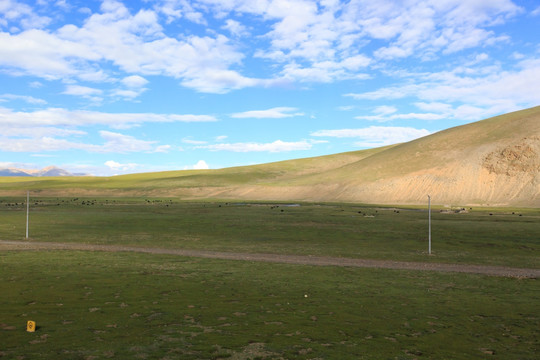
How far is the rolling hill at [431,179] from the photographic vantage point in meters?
101

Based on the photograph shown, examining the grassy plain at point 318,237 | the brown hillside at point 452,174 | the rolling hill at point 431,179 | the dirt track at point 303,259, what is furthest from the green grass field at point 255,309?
the rolling hill at point 431,179

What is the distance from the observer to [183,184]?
147875 mm

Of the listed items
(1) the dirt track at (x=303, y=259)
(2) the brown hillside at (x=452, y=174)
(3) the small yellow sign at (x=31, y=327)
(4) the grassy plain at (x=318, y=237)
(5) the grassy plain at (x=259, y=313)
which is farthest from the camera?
(2) the brown hillside at (x=452, y=174)

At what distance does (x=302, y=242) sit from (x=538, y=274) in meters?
16.3

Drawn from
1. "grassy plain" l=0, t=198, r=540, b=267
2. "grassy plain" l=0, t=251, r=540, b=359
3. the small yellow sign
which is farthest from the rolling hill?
the small yellow sign

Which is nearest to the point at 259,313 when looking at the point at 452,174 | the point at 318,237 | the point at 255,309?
the point at 255,309

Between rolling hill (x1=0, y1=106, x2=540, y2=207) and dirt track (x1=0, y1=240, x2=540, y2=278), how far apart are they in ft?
254

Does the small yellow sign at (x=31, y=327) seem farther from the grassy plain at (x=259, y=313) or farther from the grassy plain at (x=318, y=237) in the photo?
the grassy plain at (x=318, y=237)

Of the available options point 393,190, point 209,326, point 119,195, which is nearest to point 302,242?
point 209,326

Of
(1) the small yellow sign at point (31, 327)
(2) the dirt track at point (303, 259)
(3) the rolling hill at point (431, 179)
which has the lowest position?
(2) the dirt track at point (303, 259)

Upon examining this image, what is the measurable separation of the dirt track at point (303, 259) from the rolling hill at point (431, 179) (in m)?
77.5

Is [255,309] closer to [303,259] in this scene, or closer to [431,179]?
[303,259]

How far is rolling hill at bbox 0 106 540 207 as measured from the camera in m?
101

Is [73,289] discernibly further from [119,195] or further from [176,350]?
[119,195]
